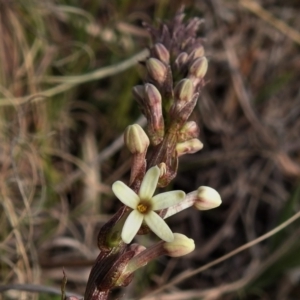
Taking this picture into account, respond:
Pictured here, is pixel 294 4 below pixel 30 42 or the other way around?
the other way around

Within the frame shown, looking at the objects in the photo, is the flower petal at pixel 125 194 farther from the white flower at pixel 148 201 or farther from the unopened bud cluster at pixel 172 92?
the unopened bud cluster at pixel 172 92

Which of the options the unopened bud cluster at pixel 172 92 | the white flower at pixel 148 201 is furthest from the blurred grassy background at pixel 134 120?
the white flower at pixel 148 201

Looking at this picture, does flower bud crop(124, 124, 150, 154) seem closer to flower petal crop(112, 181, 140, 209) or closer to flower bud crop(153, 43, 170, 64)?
flower petal crop(112, 181, 140, 209)

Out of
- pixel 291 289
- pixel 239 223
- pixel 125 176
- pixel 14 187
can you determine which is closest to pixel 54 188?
pixel 14 187

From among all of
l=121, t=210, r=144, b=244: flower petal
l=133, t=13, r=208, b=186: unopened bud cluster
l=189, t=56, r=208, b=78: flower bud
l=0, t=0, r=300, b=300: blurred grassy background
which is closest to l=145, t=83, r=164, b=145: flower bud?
l=133, t=13, r=208, b=186: unopened bud cluster

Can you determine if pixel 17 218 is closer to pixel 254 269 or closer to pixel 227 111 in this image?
pixel 254 269
